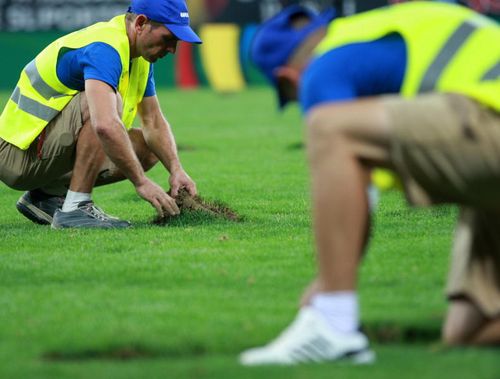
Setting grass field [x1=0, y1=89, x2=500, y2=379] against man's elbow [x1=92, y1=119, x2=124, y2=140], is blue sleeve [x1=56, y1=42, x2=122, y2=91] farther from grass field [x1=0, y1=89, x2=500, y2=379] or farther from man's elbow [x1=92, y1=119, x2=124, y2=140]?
grass field [x1=0, y1=89, x2=500, y2=379]

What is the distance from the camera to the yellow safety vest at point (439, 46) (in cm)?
411

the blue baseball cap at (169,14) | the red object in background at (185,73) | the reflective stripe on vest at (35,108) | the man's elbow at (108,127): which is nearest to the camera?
the man's elbow at (108,127)

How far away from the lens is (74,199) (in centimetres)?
754

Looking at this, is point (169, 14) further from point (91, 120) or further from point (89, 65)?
point (91, 120)

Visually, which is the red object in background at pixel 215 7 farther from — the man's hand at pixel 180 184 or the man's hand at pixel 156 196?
the man's hand at pixel 156 196

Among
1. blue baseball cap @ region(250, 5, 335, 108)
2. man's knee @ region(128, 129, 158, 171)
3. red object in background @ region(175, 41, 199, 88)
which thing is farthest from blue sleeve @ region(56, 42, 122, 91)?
red object in background @ region(175, 41, 199, 88)

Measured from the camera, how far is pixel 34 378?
4066 mm

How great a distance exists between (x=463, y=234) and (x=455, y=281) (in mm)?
180

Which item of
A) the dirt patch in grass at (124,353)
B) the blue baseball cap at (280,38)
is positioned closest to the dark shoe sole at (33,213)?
the dirt patch in grass at (124,353)

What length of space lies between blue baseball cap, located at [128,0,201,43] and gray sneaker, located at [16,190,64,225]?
4.65 ft

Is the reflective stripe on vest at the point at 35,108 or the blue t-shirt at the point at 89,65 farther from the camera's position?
the reflective stripe on vest at the point at 35,108

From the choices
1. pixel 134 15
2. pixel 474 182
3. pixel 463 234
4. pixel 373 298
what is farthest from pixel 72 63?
pixel 474 182

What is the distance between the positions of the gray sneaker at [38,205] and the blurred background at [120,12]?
17178mm

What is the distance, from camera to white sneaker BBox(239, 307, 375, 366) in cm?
398
